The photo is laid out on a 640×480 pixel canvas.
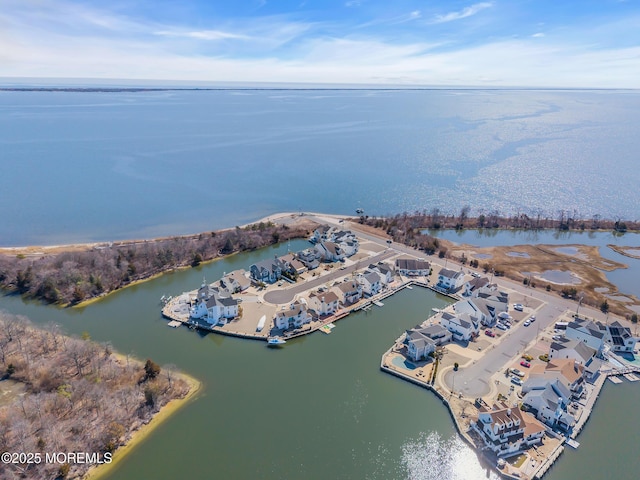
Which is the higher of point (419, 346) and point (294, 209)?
point (419, 346)

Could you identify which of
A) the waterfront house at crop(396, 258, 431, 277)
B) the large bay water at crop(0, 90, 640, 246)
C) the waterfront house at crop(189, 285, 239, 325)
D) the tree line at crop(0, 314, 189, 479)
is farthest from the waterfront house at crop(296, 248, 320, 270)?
the large bay water at crop(0, 90, 640, 246)

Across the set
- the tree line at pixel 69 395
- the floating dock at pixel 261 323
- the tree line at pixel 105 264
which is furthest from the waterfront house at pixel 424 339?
the tree line at pixel 105 264

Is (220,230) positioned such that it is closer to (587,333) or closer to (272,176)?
(272,176)

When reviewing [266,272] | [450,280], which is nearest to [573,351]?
[450,280]

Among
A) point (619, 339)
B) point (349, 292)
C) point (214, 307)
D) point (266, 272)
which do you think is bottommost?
point (619, 339)

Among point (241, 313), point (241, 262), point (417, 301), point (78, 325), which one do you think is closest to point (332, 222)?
point (241, 262)
